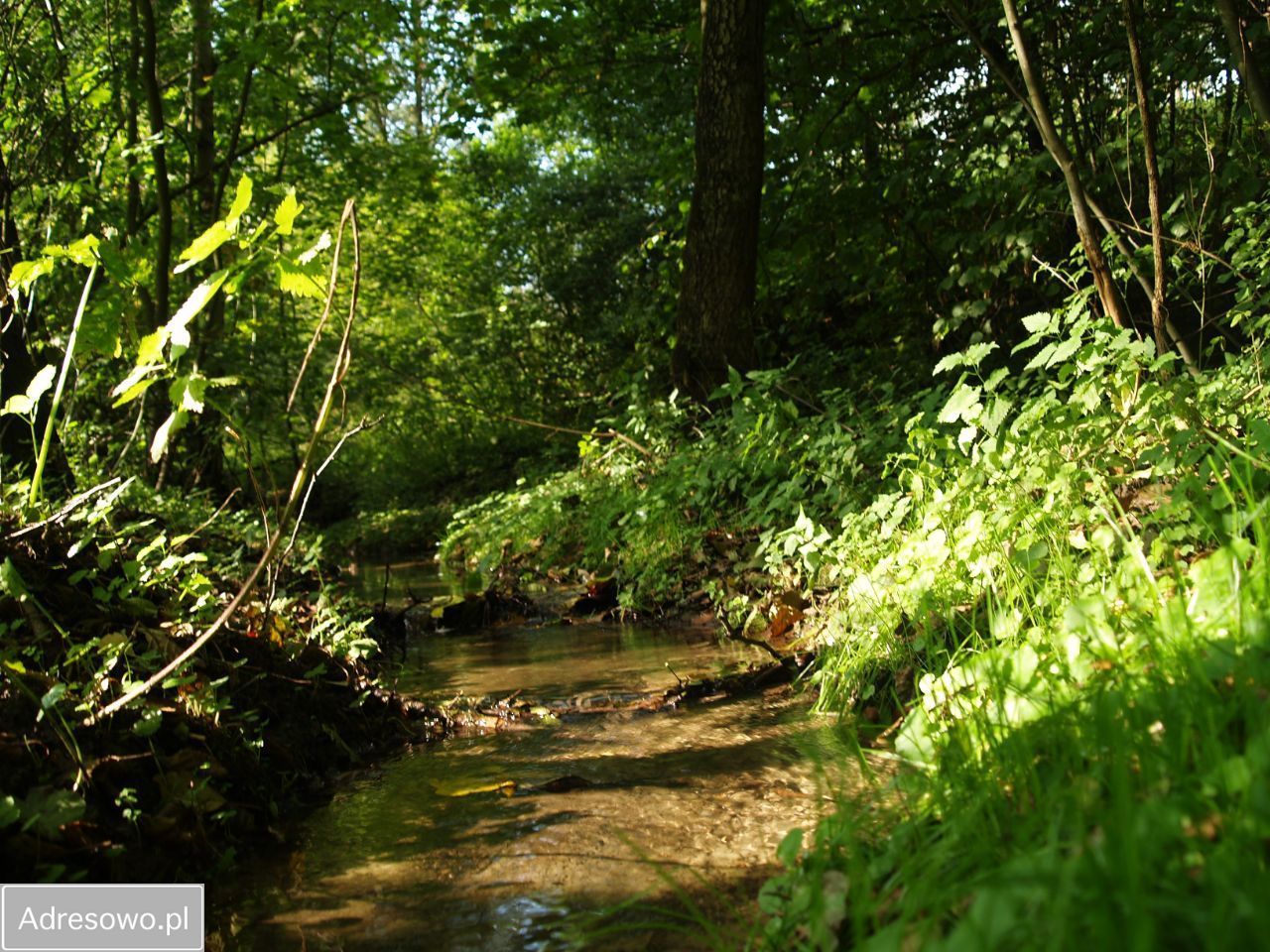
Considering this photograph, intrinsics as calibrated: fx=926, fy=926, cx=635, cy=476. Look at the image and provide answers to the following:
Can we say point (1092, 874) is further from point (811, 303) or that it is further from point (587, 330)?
point (587, 330)

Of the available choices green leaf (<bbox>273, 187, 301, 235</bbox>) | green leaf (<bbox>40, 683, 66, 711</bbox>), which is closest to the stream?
green leaf (<bbox>40, 683, 66, 711</bbox>)

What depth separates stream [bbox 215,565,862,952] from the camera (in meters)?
1.77

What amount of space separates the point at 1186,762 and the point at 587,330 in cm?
1511

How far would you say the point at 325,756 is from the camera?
2811 mm

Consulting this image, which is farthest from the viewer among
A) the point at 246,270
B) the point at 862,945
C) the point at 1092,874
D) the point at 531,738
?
the point at 531,738

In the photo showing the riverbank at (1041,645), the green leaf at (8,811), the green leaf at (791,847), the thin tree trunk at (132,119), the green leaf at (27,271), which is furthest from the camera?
the thin tree trunk at (132,119)

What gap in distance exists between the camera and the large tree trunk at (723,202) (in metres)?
6.75

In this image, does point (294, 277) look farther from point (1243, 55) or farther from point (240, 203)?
point (1243, 55)

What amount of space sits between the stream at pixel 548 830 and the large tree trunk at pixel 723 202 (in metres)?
4.19

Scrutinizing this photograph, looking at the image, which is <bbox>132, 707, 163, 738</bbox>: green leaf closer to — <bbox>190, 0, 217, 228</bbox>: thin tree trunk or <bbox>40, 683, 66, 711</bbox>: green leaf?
<bbox>40, 683, 66, 711</bbox>: green leaf

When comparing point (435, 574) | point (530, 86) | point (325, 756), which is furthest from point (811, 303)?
point (325, 756)

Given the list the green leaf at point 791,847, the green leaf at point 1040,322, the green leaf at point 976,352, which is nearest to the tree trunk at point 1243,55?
the green leaf at point 1040,322

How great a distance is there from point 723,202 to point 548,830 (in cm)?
567

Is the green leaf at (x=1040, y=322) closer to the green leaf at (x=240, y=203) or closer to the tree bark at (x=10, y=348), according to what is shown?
the green leaf at (x=240, y=203)
